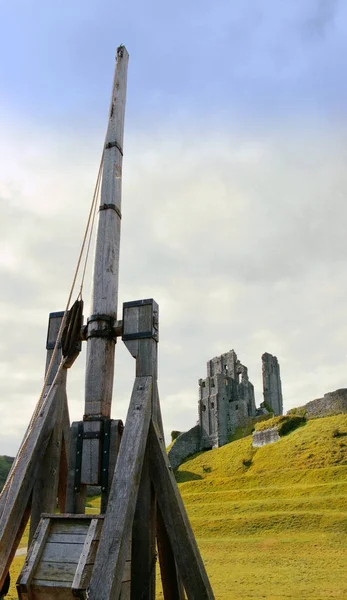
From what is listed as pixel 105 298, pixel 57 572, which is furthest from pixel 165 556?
pixel 105 298

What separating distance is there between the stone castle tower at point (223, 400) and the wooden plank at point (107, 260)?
63962 mm

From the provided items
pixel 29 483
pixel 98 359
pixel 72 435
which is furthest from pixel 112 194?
pixel 29 483

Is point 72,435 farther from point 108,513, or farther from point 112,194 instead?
point 112,194

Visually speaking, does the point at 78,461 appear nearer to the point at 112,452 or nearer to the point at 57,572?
the point at 112,452

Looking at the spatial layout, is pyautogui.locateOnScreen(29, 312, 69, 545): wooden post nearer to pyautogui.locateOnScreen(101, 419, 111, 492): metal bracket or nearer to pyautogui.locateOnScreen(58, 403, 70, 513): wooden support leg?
pyautogui.locateOnScreen(58, 403, 70, 513): wooden support leg

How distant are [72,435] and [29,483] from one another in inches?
25.2

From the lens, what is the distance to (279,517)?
78.4ft

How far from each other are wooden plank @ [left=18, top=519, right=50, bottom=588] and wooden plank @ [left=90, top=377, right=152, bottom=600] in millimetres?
613

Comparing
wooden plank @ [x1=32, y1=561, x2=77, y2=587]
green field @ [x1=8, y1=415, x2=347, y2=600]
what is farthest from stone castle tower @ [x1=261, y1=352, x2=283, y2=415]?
wooden plank @ [x1=32, y1=561, x2=77, y2=587]

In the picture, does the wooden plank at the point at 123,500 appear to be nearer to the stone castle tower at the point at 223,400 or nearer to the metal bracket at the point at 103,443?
the metal bracket at the point at 103,443

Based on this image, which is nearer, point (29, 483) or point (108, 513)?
point (108, 513)

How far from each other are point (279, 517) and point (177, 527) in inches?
831

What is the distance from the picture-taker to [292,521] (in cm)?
2323

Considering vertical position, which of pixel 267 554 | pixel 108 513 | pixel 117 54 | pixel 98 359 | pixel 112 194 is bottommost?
pixel 267 554
